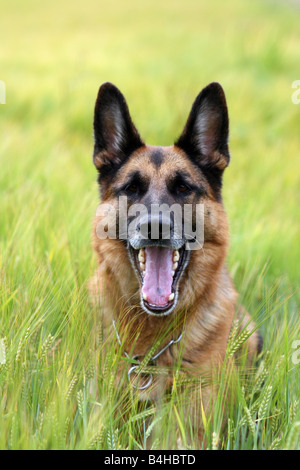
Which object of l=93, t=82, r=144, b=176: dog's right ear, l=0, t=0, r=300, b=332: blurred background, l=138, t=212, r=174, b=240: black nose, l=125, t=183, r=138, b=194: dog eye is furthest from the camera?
l=0, t=0, r=300, b=332: blurred background

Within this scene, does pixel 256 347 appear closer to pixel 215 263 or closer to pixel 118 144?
pixel 215 263

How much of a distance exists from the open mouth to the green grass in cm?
35

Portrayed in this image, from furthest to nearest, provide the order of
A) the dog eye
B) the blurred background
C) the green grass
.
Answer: the blurred background → the dog eye → the green grass

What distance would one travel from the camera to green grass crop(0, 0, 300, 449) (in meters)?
2.23

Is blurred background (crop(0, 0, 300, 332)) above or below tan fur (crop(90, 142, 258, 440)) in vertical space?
above

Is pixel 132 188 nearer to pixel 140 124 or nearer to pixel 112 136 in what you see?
pixel 112 136

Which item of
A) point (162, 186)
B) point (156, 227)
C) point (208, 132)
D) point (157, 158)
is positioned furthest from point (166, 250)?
point (208, 132)

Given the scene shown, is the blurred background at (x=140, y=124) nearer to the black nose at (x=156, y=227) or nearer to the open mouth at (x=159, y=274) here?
the open mouth at (x=159, y=274)

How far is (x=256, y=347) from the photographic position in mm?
3234

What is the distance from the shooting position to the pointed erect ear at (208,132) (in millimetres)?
3230

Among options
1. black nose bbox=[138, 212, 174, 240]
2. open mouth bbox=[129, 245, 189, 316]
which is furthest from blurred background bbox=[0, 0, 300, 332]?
black nose bbox=[138, 212, 174, 240]

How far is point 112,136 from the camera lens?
3.43 m

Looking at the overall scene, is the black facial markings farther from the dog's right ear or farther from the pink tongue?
the pink tongue

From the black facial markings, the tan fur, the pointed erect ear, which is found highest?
the pointed erect ear
